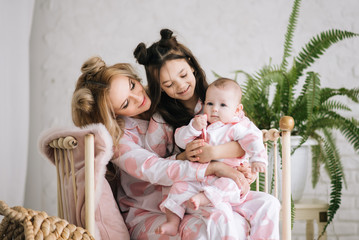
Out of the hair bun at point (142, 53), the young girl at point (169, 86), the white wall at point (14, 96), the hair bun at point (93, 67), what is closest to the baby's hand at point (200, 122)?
the young girl at point (169, 86)

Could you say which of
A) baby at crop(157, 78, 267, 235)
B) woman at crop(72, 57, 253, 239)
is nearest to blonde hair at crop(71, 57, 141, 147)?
woman at crop(72, 57, 253, 239)

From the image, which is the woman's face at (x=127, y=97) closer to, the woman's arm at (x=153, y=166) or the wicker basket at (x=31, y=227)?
the woman's arm at (x=153, y=166)

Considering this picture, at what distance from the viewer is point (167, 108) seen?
1.58 metres

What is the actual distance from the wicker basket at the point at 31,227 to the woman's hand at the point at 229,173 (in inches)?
17.9

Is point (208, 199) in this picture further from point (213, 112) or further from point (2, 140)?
point (2, 140)

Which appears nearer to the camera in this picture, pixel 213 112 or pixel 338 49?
pixel 213 112

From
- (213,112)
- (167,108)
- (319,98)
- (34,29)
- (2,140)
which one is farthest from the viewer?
(34,29)

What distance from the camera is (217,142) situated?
1367 millimetres

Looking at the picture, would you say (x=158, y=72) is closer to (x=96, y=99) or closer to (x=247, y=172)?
(x=96, y=99)

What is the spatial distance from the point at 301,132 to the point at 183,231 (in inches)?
42.4

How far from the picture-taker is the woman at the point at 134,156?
1.29 metres

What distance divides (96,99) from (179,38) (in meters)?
1.28

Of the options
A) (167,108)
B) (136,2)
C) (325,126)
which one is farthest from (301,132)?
(136,2)

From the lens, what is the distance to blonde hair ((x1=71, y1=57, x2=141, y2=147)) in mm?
1441
